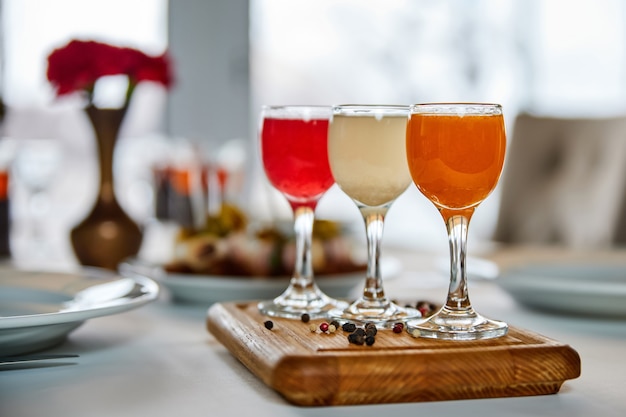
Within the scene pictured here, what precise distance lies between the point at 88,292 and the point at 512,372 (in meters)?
0.66

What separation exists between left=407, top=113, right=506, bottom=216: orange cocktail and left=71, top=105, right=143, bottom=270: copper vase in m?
1.04

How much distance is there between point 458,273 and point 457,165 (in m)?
0.12

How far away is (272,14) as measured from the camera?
6457 millimetres

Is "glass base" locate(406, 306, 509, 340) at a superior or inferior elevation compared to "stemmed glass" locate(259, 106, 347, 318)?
inferior

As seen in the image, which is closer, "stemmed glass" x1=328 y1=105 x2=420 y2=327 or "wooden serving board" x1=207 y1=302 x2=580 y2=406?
"wooden serving board" x1=207 y1=302 x2=580 y2=406

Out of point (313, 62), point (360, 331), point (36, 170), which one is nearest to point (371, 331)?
point (360, 331)

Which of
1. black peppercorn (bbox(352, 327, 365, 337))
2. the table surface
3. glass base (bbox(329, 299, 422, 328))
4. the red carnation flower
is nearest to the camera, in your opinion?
the table surface

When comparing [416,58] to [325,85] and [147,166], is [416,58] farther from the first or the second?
[147,166]

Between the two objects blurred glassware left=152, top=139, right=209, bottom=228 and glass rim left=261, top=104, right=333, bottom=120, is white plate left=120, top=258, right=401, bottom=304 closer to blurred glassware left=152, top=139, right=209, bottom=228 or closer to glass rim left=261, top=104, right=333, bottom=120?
glass rim left=261, top=104, right=333, bottom=120

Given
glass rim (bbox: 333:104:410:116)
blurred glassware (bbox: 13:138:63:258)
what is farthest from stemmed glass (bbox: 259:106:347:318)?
blurred glassware (bbox: 13:138:63:258)

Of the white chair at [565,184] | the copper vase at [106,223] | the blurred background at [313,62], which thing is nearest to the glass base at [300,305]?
the copper vase at [106,223]

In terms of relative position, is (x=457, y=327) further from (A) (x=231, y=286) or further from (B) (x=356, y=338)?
(A) (x=231, y=286)

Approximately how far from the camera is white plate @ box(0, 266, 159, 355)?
98cm

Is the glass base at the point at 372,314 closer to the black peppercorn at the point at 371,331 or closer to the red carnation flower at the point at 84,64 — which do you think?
the black peppercorn at the point at 371,331
